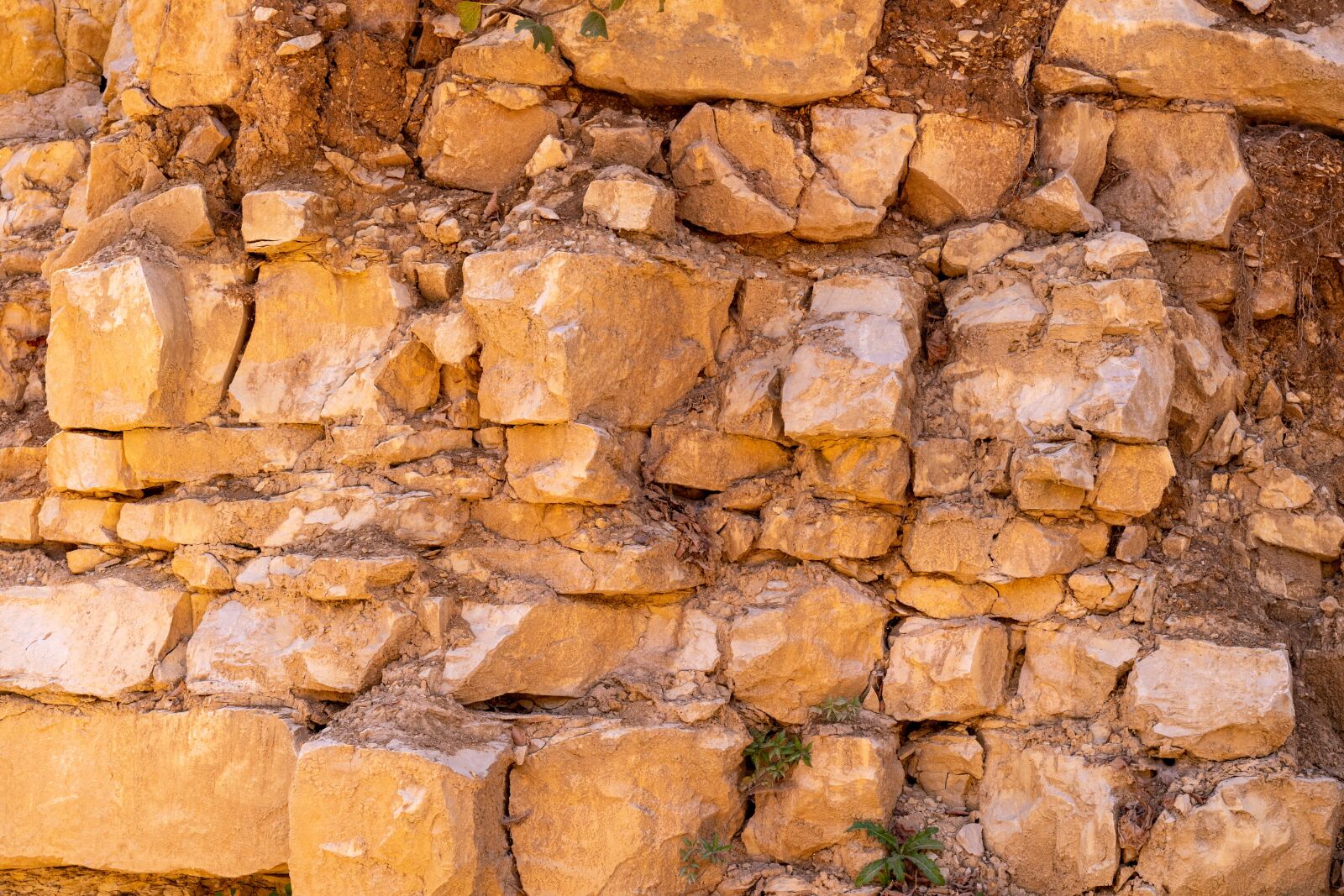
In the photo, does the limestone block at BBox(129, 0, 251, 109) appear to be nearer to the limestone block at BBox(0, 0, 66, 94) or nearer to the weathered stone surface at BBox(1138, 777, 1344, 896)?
the limestone block at BBox(0, 0, 66, 94)

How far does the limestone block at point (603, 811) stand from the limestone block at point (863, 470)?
0.90 m

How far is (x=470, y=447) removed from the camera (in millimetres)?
3949

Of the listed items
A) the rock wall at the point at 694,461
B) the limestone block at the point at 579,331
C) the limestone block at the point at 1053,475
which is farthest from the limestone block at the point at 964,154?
the limestone block at the point at 1053,475

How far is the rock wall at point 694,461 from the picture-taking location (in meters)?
3.64

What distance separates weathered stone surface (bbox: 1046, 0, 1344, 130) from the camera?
3.97 m

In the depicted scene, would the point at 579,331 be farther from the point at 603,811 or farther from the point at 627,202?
the point at 603,811

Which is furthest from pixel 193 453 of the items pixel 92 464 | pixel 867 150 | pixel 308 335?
pixel 867 150

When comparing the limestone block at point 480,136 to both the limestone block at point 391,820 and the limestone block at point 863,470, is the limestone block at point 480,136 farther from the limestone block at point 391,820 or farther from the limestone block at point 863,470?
the limestone block at point 391,820

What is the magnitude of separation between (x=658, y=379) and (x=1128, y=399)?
1418 millimetres

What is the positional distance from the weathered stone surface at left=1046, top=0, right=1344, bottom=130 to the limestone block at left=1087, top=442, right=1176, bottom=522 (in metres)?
1.24

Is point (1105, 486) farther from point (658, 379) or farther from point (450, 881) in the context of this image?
point (450, 881)

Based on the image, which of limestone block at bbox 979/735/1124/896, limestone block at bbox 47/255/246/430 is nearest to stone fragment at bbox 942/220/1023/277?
limestone block at bbox 979/735/1124/896

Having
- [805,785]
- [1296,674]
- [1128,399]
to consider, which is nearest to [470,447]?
[805,785]

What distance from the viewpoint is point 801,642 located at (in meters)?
3.82
